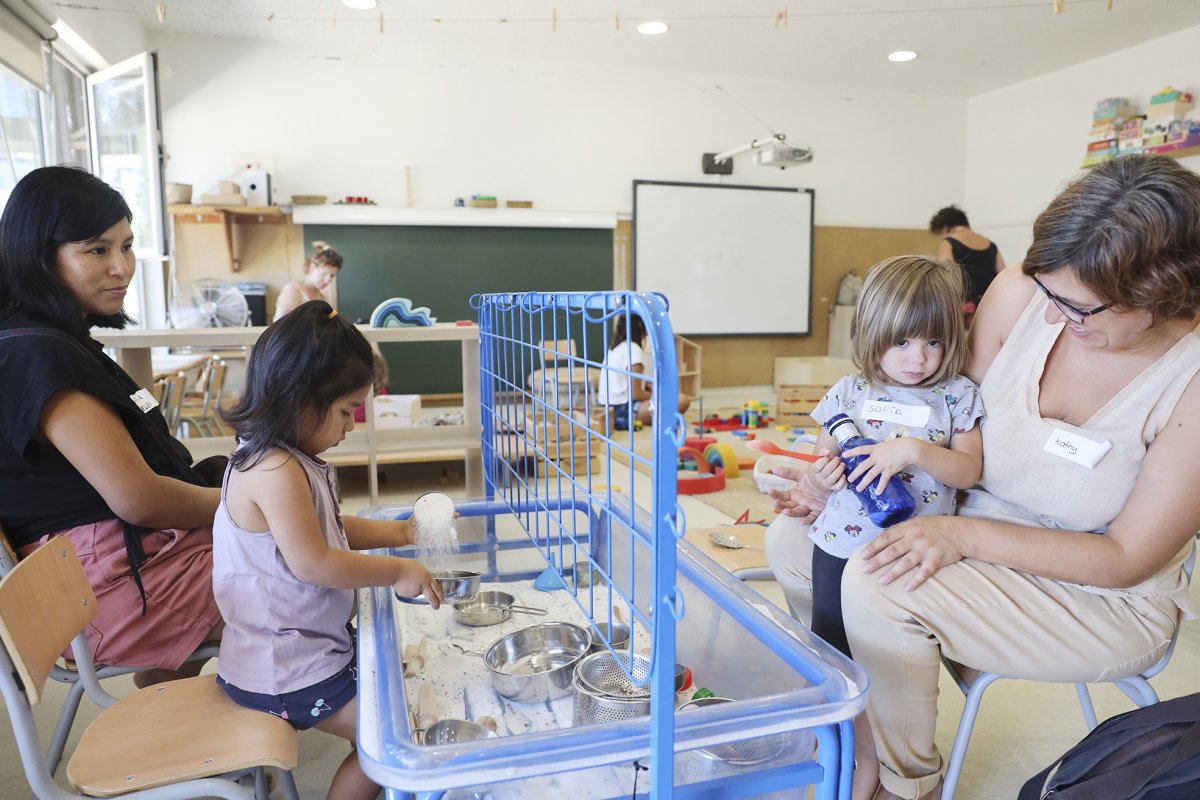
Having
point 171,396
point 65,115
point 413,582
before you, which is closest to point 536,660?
point 413,582

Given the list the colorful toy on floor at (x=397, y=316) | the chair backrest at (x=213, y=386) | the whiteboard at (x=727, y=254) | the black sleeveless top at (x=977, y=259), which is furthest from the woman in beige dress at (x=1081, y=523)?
the whiteboard at (x=727, y=254)

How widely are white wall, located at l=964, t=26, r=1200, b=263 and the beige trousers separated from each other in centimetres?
575

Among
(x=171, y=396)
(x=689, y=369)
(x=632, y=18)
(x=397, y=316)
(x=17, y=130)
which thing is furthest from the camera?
(x=689, y=369)

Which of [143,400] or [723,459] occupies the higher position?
[143,400]

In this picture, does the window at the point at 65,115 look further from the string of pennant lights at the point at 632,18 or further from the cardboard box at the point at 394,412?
the cardboard box at the point at 394,412

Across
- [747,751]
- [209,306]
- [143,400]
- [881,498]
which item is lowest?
[747,751]

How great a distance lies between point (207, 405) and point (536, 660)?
10.8 ft

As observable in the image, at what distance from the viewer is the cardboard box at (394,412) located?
4074mm

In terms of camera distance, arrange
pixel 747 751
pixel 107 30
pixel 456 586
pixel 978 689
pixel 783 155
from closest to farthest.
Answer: pixel 747 751 < pixel 978 689 < pixel 456 586 < pixel 107 30 < pixel 783 155

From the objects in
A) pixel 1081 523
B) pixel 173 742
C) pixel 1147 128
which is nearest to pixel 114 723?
pixel 173 742

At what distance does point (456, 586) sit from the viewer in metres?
1.50

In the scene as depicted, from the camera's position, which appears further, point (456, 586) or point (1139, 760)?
point (456, 586)

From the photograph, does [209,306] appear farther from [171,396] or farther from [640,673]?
[640,673]

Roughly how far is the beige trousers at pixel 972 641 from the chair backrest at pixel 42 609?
1088mm
